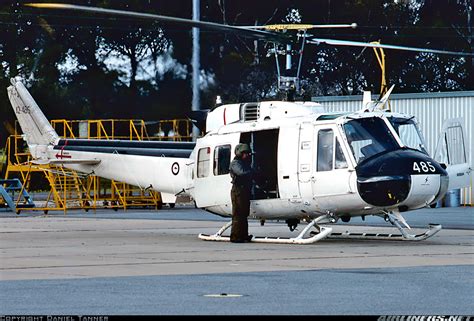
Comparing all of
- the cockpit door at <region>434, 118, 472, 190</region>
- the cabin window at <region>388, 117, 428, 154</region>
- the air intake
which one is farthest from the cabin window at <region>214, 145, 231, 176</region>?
the cockpit door at <region>434, 118, 472, 190</region>

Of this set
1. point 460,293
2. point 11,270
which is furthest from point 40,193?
point 460,293

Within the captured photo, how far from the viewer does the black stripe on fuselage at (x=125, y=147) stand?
26.0m

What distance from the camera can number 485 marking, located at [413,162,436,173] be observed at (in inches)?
805

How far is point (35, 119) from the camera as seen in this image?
30406 mm

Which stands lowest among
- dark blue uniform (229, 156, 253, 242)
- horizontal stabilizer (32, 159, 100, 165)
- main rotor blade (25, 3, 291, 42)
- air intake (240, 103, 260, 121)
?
dark blue uniform (229, 156, 253, 242)

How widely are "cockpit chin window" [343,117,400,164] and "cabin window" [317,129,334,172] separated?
0.33 m

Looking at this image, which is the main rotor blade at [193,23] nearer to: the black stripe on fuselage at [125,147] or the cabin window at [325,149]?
the cabin window at [325,149]

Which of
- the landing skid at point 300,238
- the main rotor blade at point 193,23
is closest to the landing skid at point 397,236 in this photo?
the landing skid at point 300,238

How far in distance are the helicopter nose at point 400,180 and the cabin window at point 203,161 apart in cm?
356

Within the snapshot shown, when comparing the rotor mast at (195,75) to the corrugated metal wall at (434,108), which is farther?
the corrugated metal wall at (434,108)

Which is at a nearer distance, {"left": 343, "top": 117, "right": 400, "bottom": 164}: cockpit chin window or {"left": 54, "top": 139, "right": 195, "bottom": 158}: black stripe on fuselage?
{"left": 343, "top": 117, "right": 400, "bottom": 164}: cockpit chin window

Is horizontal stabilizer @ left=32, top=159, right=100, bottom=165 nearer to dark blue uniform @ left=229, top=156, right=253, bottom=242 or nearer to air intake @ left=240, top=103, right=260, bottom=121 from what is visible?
air intake @ left=240, top=103, right=260, bottom=121

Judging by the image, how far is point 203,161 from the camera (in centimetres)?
2334

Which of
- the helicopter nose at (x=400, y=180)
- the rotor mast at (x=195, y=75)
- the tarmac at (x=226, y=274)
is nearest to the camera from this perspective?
the tarmac at (x=226, y=274)
